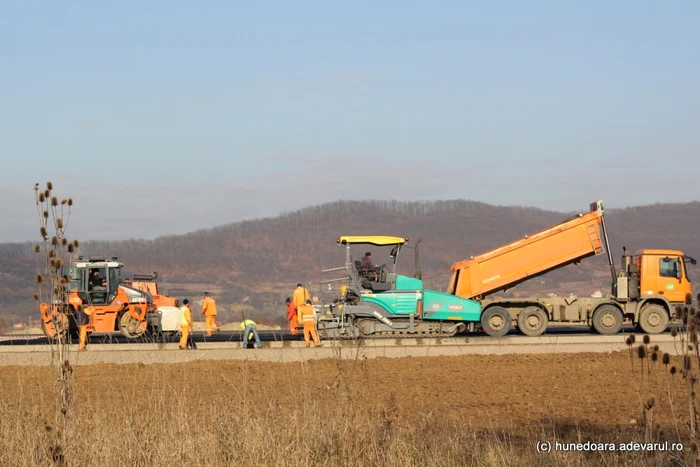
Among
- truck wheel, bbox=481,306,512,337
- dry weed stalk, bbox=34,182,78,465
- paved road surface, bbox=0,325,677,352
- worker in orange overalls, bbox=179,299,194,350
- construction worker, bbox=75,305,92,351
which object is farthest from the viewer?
paved road surface, bbox=0,325,677,352

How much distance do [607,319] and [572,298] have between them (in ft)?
3.94

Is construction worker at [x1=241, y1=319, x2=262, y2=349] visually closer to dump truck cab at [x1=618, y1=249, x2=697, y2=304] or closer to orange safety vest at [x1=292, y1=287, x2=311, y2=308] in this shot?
orange safety vest at [x1=292, y1=287, x2=311, y2=308]

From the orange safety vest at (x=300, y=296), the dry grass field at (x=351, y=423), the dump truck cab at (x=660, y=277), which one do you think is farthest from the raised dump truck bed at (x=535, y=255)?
the dry grass field at (x=351, y=423)

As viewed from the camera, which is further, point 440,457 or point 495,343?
point 495,343

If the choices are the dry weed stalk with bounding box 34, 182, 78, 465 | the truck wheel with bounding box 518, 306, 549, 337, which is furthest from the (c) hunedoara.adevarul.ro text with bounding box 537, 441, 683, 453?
the truck wheel with bounding box 518, 306, 549, 337

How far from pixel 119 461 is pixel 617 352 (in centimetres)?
1464

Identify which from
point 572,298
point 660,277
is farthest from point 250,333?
point 660,277

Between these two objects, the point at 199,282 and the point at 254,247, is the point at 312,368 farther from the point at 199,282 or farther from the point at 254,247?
the point at 254,247

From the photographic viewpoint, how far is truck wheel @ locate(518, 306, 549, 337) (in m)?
26.1

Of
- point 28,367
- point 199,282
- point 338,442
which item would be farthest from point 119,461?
point 199,282

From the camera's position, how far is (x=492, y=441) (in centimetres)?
992

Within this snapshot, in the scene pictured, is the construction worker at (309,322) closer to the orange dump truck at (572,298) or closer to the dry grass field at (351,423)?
the dry grass field at (351,423)

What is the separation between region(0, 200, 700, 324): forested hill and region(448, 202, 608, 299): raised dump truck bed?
2823 inches

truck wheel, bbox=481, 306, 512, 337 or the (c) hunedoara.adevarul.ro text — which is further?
truck wheel, bbox=481, 306, 512, 337
